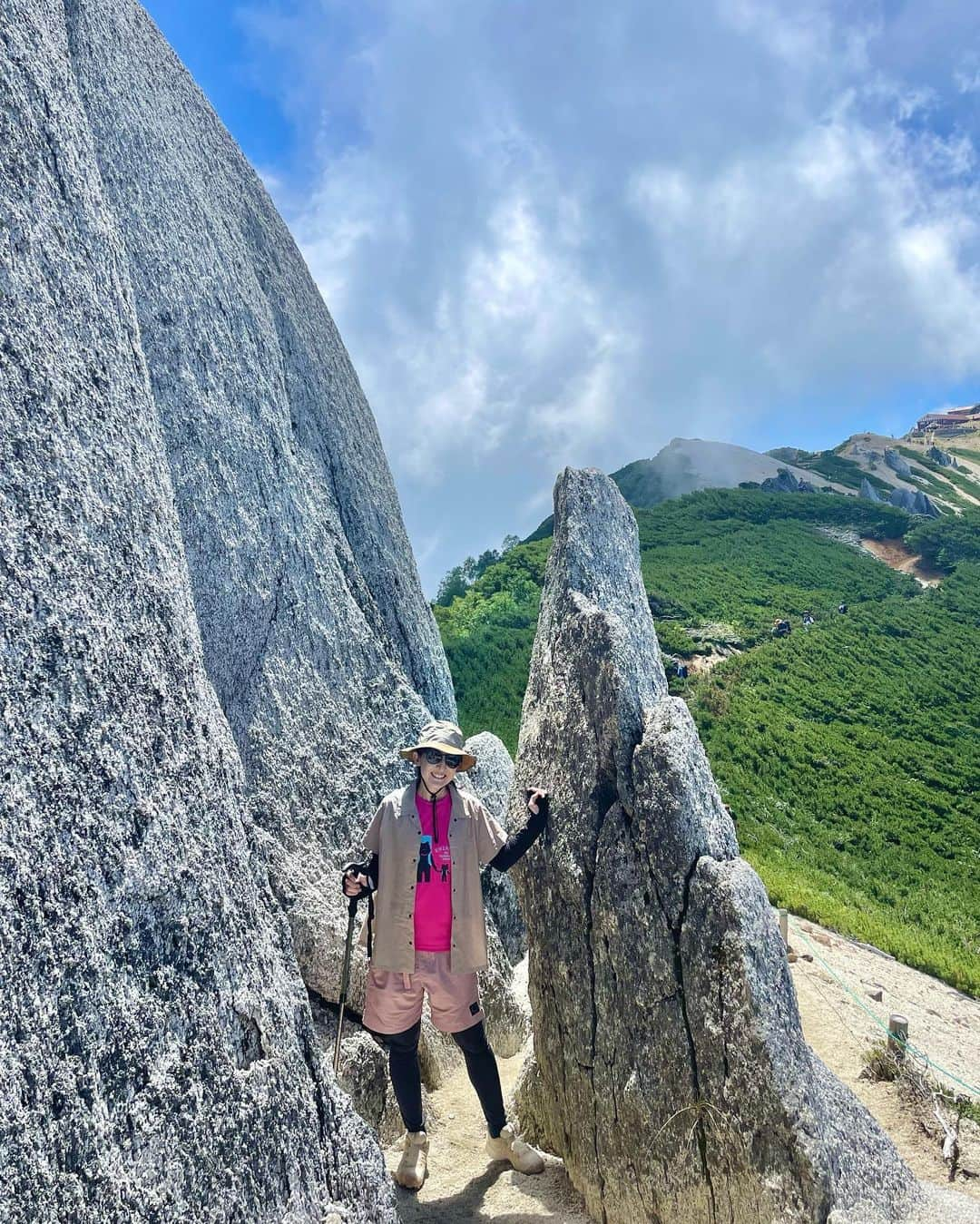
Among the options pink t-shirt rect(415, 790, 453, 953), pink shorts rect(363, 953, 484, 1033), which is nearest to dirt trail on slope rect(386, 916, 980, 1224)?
pink shorts rect(363, 953, 484, 1033)

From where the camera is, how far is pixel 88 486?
3.56 meters

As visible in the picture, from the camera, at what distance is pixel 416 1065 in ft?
15.0

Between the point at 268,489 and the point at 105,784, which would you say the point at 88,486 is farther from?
the point at 268,489

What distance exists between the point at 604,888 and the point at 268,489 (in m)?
4.05

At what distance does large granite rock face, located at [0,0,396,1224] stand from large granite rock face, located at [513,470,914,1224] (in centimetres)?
137

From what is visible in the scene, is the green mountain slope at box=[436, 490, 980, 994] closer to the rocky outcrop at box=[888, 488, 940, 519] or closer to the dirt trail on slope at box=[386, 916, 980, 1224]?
the dirt trail on slope at box=[386, 916, 980, 1224]

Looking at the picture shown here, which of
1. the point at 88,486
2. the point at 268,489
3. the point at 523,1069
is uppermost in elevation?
the point at 268,489

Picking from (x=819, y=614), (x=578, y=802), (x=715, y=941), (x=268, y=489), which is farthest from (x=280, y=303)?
(x=819, y=614)

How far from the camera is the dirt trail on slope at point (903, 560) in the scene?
38.7 metres

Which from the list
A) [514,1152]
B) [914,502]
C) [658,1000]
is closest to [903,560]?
[914,502]

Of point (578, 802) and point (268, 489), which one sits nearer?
point (578, 802)

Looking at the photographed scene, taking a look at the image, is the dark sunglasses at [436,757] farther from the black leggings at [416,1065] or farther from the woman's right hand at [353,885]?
the black leggings at [416,1065]

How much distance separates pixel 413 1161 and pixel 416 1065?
570 millimetres

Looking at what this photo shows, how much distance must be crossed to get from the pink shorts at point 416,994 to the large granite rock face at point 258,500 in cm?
129
